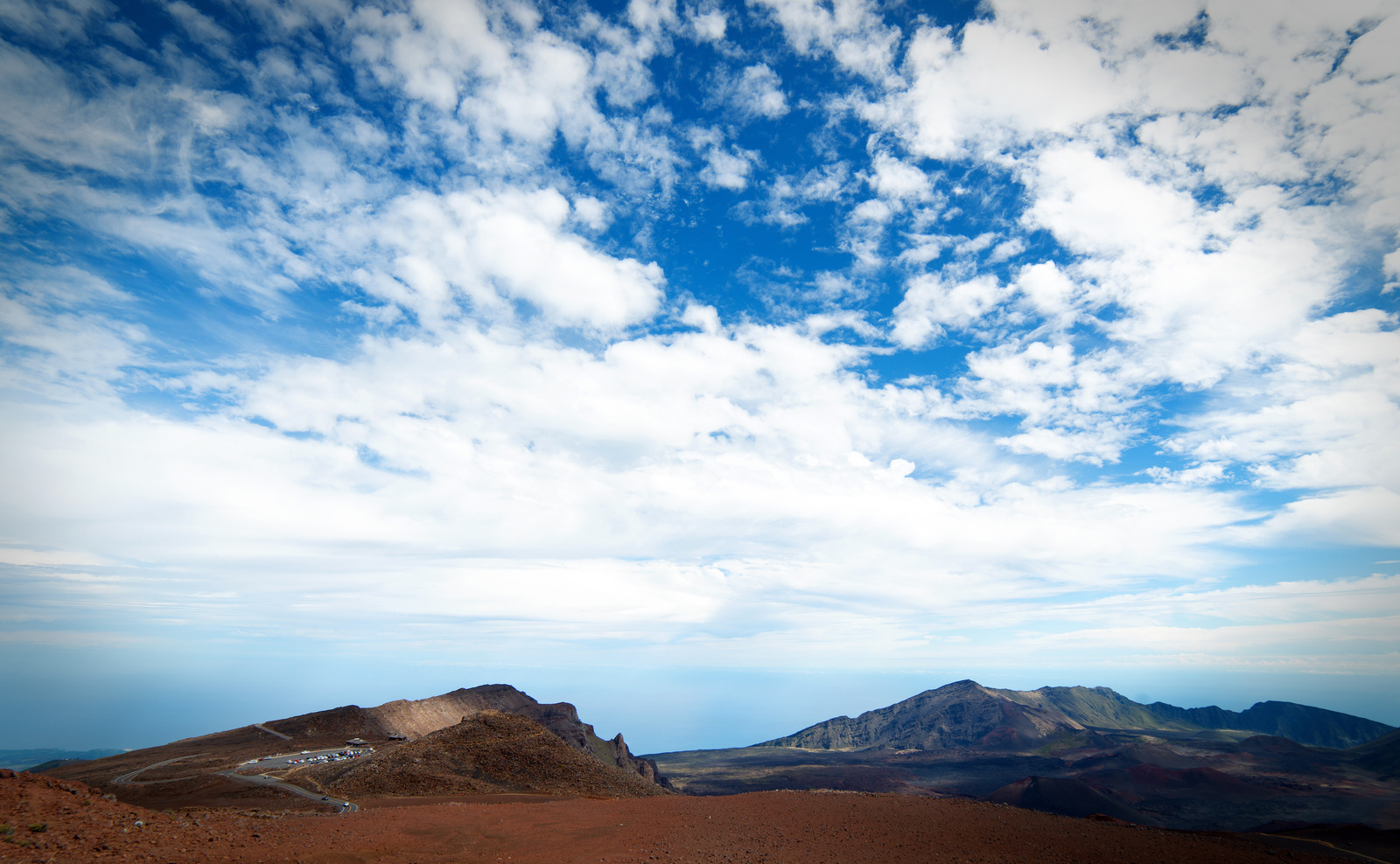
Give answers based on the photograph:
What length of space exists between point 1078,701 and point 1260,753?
94558mm

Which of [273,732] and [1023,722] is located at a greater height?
[273,732]

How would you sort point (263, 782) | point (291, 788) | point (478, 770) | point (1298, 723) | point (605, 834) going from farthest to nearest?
point (1298, 723) < point (478, 770) < point (263, 782) < point (291, 788) < point (605, 834)

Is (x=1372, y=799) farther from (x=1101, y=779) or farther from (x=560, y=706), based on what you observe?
(x=560, y=706)

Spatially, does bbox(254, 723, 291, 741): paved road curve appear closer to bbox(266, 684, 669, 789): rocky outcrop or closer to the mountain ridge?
bbox(266, 684, 669, 789): rocky outcrop

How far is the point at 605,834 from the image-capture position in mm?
28734

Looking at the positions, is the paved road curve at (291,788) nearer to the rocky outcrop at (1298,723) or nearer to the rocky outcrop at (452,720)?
the rocky outcrop at (452,720)

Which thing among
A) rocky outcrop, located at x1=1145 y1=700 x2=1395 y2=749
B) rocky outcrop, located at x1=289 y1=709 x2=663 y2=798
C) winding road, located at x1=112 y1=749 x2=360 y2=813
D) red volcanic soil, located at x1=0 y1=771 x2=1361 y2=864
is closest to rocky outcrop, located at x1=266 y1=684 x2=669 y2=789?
rocky outcrop, located at x1=289 y1=709 x2=663 y2=798

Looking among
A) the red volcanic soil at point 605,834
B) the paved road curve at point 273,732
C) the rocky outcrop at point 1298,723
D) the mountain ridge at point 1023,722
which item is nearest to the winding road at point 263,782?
the red volcanic soil at point 605,834

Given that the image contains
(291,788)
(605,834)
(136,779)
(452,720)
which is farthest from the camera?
(452,720)

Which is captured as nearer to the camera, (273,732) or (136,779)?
(136,779)

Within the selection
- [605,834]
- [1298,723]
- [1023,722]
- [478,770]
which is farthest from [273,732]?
[1298,723]

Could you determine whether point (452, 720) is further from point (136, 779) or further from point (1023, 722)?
point (1023, 722)

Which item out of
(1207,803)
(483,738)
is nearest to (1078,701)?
(1207,803)

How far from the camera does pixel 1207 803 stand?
7538 centimetres
